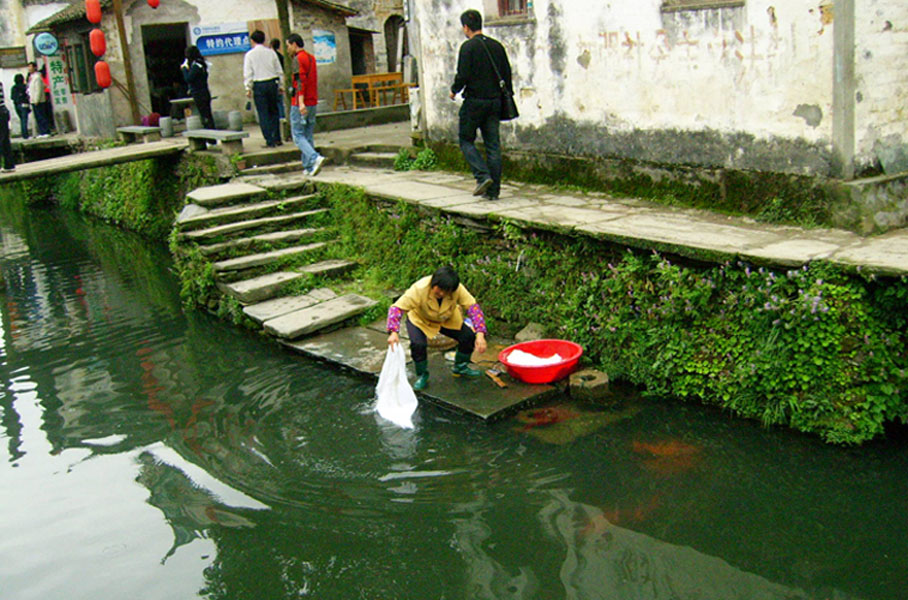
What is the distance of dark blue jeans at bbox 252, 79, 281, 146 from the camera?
12.8 m

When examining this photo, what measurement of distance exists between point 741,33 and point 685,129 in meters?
1.04

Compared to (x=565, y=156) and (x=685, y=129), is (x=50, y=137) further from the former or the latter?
(x=685, y=129)

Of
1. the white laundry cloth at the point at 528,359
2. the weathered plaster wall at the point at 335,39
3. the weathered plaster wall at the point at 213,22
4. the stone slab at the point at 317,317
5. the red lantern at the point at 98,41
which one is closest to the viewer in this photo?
the white laundry cloth at the point at 528,359

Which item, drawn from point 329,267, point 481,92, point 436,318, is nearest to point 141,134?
point 329,267

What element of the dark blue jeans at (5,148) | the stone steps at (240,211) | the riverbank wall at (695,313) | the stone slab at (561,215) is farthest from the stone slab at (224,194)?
the dark blue jeans at (5,148)

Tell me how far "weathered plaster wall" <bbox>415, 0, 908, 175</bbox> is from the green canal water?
267cm

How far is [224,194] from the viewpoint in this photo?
1086 centimetres

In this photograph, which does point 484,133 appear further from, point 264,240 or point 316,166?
point 316,166

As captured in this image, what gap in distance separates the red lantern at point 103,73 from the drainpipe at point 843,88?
13983 mm

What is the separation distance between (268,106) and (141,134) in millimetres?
4436

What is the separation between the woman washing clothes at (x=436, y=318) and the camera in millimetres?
6859

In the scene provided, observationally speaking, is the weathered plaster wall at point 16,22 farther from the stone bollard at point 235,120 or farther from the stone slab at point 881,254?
the stone slab at point 881,254

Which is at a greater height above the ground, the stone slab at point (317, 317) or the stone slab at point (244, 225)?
the stone slab at point (244, 225)

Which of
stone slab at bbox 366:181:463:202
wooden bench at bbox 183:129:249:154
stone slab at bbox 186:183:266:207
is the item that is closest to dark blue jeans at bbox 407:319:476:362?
stone slab at bbox 366:181:463:202
